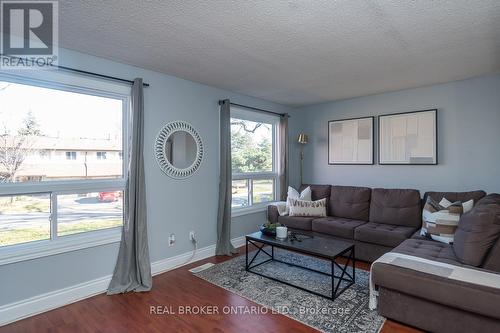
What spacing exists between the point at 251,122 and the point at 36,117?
2907 millimetres

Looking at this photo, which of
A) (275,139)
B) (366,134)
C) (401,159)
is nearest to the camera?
(401,159)

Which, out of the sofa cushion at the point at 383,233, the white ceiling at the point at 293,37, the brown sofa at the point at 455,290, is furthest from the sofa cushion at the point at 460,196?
the white ceiling at the point at 293,37

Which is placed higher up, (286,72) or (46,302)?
(286,72)

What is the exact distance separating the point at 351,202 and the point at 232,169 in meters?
1.88

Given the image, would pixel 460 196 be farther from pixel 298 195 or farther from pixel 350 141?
pixel 298 195

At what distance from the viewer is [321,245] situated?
2.85 meters

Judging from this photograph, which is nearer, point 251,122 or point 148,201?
point 148,201

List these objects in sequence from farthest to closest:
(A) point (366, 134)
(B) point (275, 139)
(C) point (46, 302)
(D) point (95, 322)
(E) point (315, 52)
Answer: (B) point (275, 139)
(A) point (366, 134)
(E) point (315, 52)
(C) point (46, 302)
(D) point (95, 322)

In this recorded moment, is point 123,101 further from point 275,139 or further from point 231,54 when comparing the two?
point 275,139

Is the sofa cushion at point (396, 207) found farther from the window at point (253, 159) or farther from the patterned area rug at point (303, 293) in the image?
the window at point (253, 159)

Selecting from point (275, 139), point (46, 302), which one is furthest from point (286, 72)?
point (46, 302)

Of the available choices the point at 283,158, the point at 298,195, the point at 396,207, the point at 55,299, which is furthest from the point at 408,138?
the point at 55,299

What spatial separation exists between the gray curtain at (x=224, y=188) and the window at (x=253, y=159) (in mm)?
321

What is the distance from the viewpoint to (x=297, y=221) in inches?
161
